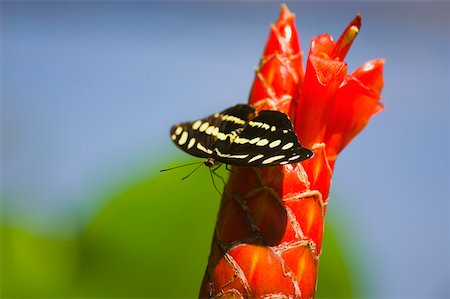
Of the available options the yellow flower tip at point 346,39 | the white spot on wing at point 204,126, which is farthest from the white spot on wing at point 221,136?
the yellow flower tip at point 346,39

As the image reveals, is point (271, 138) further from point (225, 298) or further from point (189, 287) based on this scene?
point (189, 287)

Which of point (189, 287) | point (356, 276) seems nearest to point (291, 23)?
point (189, 287)

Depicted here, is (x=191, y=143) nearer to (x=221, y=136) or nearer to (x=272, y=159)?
Result: (x=221, y=136)

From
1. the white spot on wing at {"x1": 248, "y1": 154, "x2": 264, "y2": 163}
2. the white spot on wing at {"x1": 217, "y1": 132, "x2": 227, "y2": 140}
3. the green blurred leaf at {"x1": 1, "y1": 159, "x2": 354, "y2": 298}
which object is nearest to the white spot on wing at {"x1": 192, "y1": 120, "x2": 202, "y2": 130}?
the white spot on wing at {"x1": 217, "y1": 132, "x2": 227, "y2": 140}

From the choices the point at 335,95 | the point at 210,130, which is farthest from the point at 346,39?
the point at 210,130

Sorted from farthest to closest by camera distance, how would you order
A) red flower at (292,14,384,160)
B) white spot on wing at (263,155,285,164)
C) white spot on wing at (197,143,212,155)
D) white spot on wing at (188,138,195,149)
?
white spot on wing at (188,138,195,149), white spot on wing at (197,143,212,155), red flower at (292,14,384,160), white spot on wing at (263,155,285,164)

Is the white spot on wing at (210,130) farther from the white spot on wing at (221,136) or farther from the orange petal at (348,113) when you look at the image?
the orange petal at (348,113)

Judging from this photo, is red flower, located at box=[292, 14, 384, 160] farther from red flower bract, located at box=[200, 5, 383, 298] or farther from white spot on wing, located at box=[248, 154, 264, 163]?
white spot on wing, located at box=[248, 154, 264, 163]
